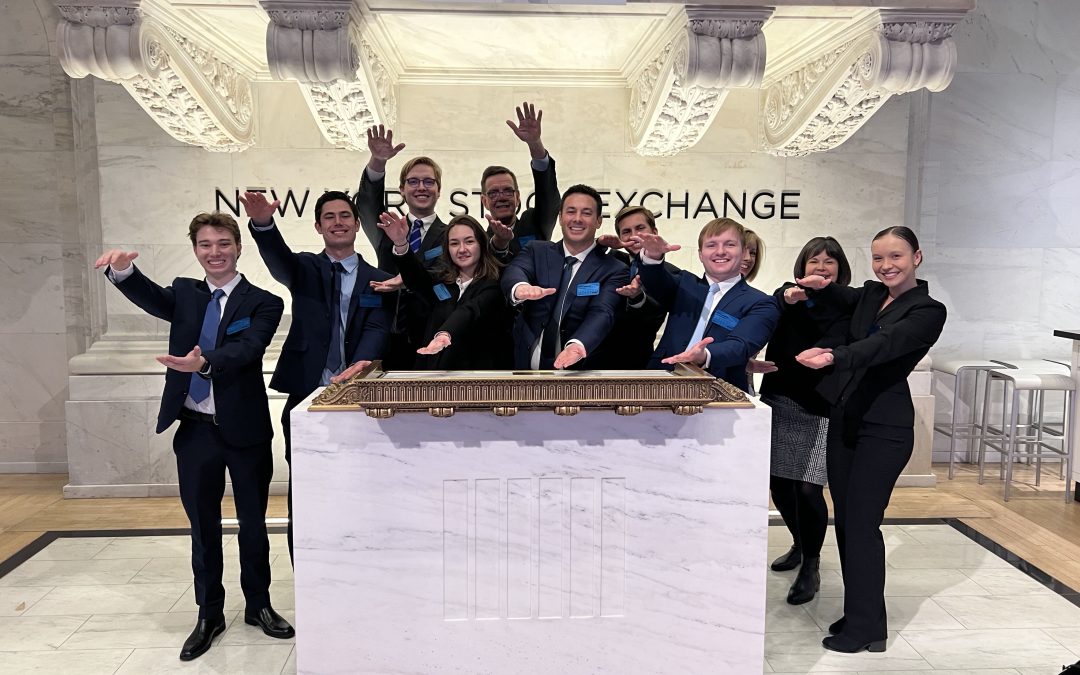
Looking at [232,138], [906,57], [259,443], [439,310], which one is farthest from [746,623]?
[232,138]

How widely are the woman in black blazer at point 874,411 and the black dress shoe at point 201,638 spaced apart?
8.22 ft

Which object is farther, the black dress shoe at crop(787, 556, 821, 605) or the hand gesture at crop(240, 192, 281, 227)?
the black dress shoe at crop(787, 556, 821, 605)

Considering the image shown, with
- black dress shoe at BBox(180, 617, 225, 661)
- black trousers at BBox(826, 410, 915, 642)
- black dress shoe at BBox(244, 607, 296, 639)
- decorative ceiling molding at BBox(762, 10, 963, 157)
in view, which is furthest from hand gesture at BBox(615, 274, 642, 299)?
black dress shoe at BBox(180, 617, 225, 661)

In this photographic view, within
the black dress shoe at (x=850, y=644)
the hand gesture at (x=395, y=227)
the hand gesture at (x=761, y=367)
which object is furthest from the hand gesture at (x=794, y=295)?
the hand gesture at (x=395, y=227)

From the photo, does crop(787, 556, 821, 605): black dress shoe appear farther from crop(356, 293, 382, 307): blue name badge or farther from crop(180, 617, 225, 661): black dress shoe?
crop(180, 617, 225, 661): black dress shoe

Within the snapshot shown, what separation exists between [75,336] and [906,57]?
5.82 meters

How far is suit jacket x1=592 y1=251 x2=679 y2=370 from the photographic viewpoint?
11.6ft

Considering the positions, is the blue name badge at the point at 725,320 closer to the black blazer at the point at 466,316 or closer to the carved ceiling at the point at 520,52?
the black blazer at the point at 466,316

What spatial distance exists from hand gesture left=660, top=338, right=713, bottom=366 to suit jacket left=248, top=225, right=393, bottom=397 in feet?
4.18

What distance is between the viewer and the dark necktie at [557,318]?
3.41 m

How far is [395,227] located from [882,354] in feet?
6.25

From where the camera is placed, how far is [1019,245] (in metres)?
6.60

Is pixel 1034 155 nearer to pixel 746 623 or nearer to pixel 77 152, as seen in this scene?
pixel 746 623

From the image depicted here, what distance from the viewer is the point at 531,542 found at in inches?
109
